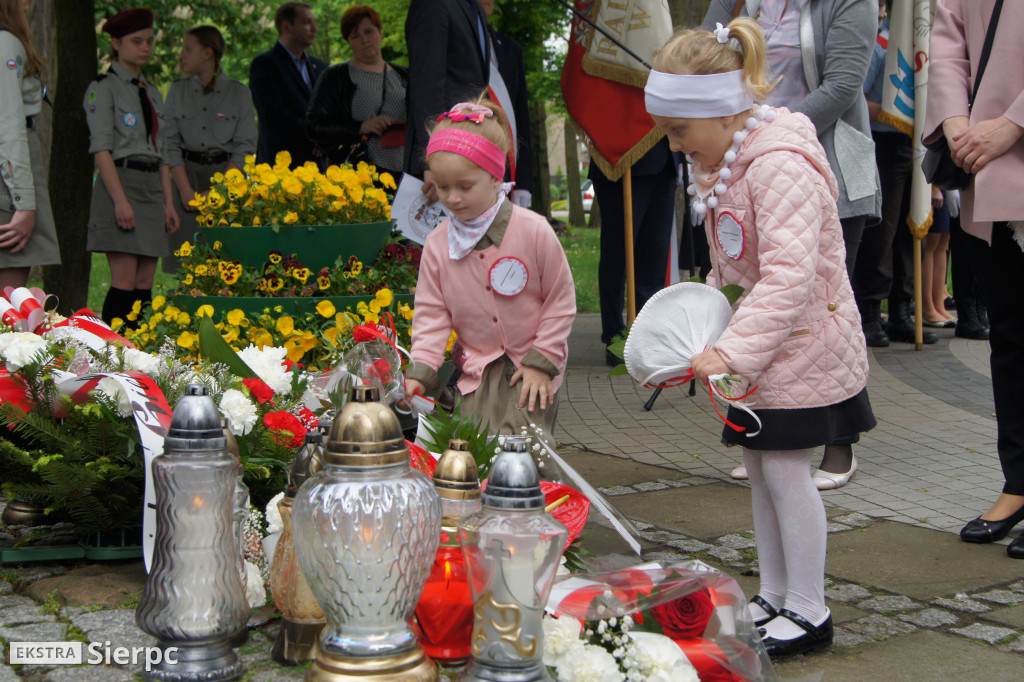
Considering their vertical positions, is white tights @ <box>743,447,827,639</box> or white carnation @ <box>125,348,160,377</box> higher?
white carnation @ <box>125,348,160,377</box>

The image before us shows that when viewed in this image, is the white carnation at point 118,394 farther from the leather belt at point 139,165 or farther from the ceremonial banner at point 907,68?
the ceremonial banner at point 907,68

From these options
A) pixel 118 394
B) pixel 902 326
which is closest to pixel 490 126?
pixel 118 394

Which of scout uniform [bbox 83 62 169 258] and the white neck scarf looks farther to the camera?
scout uniform [bbox 83 62 169 258]

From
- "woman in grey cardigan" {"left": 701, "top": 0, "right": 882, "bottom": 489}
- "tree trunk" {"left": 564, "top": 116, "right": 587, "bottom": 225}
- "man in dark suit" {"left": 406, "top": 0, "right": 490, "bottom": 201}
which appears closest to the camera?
"woman in grey cardigan" {"left": 701, "top": 0, "right": 882, "bottom": 489}

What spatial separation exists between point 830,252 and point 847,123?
6.68 feet

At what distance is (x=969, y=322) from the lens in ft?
29.2

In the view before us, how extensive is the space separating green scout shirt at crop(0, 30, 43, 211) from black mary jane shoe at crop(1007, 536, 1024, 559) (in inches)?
165

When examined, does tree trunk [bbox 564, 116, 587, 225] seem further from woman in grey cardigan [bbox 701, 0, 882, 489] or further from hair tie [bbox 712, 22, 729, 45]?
hair tie [bbox 712, 22, 729, 45]

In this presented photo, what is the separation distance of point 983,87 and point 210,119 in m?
5.71

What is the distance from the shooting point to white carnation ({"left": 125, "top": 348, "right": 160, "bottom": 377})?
3.21m

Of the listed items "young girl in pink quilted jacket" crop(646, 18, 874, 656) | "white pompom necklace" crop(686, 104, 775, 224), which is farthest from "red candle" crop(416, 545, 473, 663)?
"white pompom necklace" crop(686, 104, 775, 224)

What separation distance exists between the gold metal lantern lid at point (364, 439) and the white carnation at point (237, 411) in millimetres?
1085

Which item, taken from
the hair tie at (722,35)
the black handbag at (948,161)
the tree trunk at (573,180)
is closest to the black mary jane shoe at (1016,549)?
the black handbag at (948,161)

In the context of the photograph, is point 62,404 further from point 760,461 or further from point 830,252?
point 830,252
